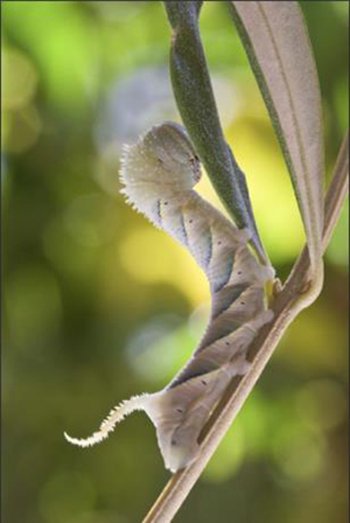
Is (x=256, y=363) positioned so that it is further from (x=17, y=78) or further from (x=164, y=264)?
(x=17, y=78)

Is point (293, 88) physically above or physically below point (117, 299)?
above

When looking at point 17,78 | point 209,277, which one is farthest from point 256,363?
point 17,78

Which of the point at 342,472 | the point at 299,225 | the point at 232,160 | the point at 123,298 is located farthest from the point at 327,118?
the point at 232,160

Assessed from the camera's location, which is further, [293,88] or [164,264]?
[164,264]

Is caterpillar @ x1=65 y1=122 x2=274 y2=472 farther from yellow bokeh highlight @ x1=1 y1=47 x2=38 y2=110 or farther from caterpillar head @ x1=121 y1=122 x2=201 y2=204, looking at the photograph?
yellow bokeh highlight @ x1=1 y1=47 x2=38 y2=110

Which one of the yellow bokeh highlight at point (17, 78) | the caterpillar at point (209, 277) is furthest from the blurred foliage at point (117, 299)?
the caterpillar at point (209, 277)

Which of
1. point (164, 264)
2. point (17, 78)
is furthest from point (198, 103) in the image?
point (17, 78)

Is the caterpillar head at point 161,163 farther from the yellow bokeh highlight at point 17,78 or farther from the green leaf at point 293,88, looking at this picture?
the yellow bokeh highlight at point 17,78
